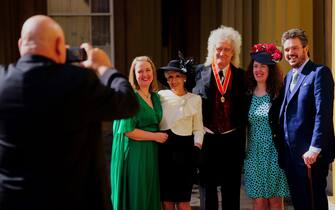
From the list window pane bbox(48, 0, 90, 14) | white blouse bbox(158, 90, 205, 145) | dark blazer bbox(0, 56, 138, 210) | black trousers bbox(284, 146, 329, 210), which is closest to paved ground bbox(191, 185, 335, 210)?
black trousers bbox(284, 146, 329, 210)

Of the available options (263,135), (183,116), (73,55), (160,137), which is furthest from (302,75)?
(73,55)

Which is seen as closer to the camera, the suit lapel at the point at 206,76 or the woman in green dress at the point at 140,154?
the woman in green dress at the point at 140,154

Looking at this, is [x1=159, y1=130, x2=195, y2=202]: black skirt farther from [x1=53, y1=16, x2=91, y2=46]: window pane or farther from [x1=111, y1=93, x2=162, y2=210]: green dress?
[x1=53, y1=16, x2=91, y2=46]: window pane

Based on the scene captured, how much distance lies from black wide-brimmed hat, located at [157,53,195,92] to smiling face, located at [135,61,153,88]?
0.22 m

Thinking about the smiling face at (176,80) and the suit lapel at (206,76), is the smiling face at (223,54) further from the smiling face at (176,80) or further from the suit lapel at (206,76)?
the smiling face at (176,80)

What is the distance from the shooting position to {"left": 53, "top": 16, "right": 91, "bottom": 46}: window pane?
8.67m

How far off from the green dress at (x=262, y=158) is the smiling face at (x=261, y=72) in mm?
143

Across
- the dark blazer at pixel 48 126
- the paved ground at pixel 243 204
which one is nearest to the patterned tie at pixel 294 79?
the paved ground at pixel 243 204

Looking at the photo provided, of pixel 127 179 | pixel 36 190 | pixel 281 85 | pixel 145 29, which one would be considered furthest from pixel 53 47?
pixel 145 29

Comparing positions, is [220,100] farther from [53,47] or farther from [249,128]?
[53,47]

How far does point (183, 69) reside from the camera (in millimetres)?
4680

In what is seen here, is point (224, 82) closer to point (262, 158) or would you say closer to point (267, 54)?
point (267, 54)

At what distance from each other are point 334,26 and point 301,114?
1.43m

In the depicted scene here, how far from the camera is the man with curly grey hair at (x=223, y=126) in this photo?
185 inches
